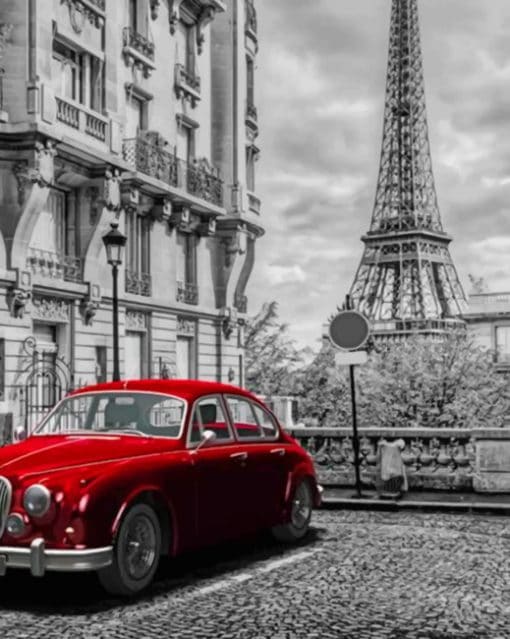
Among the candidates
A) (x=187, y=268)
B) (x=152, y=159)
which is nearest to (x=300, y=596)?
(x=152, y=159)

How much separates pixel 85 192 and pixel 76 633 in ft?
68.3

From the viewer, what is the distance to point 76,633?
697 cm

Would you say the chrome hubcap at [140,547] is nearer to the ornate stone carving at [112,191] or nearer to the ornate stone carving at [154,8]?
the ornate stone carving at [112,191]

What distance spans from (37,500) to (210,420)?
2371 mm

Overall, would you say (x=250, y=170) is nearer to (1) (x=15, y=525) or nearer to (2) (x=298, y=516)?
(2) (x=298, y=516)

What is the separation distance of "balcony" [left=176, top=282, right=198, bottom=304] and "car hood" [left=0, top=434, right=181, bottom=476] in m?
23.1

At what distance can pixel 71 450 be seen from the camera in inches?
333

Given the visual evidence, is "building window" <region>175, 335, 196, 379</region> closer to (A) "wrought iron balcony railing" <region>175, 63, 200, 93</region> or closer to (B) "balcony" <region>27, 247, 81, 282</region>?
(B) "balcony" <region>27, 247, 81, 282</region>

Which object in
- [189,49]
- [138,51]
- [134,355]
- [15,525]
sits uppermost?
[189,49]

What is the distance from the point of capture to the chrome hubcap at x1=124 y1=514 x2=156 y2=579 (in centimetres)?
807

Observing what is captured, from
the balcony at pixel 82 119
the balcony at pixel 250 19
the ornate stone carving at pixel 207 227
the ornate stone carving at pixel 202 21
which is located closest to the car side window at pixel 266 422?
the balcony at pixel 82 119

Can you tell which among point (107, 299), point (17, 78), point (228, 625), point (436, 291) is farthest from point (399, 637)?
point (436, 291)

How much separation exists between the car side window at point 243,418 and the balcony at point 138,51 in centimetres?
2012

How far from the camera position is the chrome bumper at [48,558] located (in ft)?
24.9
